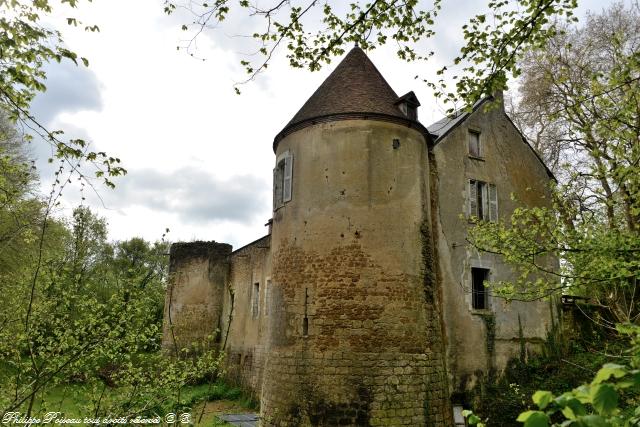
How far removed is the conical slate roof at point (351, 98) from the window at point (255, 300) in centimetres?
750

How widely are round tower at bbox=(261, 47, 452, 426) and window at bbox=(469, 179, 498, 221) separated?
233cm

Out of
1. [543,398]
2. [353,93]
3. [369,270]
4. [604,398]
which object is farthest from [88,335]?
[353,93]

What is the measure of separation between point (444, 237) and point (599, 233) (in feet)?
14.5

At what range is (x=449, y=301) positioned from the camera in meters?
12.5

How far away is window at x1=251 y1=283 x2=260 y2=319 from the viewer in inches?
721

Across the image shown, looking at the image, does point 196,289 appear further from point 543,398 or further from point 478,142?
point 543,398

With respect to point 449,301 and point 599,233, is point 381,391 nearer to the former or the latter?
point 449,301

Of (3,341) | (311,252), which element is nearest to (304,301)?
(311,252)

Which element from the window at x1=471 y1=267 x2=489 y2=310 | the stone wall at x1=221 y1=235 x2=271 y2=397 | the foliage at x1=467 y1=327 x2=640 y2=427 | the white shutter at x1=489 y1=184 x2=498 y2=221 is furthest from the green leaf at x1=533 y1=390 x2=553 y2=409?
the stone wall at x1=221 y1=235 x2=271 y2=397

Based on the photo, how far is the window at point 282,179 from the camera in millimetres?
12039

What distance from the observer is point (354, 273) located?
10.5m

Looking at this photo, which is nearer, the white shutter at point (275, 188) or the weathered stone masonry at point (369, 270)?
the weathered stone masonry at point (369, 270)

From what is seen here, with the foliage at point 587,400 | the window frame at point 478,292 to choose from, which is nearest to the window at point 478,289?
the window frame at point 478,292

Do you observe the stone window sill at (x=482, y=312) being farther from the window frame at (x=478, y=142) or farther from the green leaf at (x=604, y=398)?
the green leaf at (x=604, y=398)
